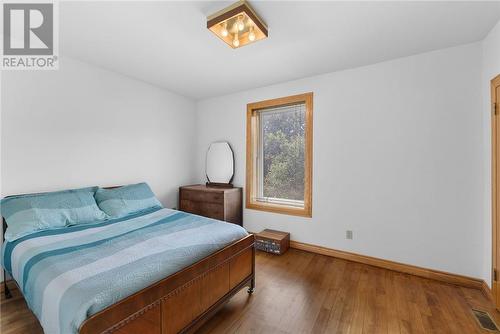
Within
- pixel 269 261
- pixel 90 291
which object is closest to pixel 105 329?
pixel 90 291

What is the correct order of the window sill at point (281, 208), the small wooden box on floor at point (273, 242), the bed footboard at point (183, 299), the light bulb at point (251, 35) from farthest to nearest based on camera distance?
the window sill at point (281, 208)
the small wooden box on floor at point (273, 242)
the light bulb at point (251, 35)
the bed footboard at point (183, 299)

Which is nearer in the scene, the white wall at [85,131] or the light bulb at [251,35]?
the light bulb at [251,35]

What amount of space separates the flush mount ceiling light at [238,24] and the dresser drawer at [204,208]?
226 cm

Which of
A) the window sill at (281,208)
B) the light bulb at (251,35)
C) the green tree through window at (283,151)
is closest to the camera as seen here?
the light bulb at (251,35)

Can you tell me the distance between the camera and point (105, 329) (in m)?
1.03

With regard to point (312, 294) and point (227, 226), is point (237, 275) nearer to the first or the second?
point (227, 226)

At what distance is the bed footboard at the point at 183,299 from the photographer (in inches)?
42.6

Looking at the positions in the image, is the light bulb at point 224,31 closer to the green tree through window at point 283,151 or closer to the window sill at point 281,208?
the green tree through window at point 283,151

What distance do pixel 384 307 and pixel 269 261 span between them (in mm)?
1296

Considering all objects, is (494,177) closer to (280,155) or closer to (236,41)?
(280,155)

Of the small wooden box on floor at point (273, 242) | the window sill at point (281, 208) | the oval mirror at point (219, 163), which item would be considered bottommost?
the small wooden box on floor at point (273, 242)

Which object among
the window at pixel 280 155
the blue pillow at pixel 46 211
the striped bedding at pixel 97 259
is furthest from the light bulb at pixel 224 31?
the blue pillow at pixel 46 211

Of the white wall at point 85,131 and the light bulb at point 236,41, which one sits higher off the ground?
the light bulb at point 236,41

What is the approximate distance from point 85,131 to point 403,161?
152 inches
